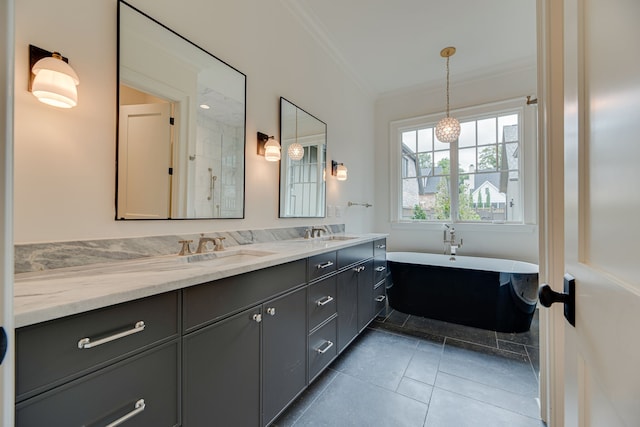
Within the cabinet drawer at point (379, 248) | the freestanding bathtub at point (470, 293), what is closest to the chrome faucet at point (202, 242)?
the cabinet drawer at point (379, 248)

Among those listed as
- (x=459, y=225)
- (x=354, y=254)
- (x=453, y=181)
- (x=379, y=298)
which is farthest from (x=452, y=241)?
(x=354, y=254)

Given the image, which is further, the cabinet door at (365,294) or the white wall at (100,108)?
the cabinet door at (365,294)

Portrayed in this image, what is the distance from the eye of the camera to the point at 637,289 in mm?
354

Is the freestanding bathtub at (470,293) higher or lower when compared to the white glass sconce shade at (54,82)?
lower

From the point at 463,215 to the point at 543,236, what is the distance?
218 cm

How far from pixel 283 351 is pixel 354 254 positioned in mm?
977

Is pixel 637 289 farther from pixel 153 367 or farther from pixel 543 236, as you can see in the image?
pixel 543 236

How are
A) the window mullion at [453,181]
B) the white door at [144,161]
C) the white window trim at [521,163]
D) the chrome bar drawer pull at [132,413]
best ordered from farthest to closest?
the window mullion at [453,181]
the white window trim at [521,163]
the white door at [144,161]
the chrome bar drawer pull at [132,413]

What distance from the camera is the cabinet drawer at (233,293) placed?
0.95 m

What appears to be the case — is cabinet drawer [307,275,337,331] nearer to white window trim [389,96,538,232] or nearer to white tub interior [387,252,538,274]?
white tub interior [387,252,538,274]

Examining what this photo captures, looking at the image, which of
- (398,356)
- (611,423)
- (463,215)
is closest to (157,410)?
(611,423)

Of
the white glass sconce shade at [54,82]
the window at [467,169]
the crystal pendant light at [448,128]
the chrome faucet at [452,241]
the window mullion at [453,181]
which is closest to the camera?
the white glass sconce shade at [54,82]

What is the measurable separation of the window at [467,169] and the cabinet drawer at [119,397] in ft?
11.4

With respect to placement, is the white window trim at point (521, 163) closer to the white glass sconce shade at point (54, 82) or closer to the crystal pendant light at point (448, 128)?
the crystal pendant light at point (448, 128)
